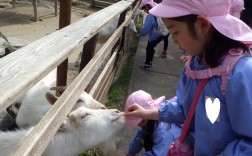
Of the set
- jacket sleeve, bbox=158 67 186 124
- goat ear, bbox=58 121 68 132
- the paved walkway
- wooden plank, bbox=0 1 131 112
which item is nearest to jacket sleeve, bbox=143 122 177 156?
jacket sleeve, bbox=158 67 186 124

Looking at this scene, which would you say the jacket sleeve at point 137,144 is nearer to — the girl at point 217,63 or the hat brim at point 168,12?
the girl at point 217,63

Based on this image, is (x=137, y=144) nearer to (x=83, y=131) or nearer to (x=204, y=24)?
(x=83, y=131)

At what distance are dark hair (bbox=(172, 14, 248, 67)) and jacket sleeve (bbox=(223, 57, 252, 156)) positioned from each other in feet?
0.26

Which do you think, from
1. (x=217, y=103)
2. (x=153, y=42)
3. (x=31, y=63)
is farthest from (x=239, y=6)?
(x=31, y=63)

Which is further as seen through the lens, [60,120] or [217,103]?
[60,120]

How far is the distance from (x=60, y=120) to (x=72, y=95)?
0.79 feet

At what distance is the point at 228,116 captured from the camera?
56.7 inches

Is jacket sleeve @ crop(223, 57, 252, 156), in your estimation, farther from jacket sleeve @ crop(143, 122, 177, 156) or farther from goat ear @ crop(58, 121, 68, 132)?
goat ear @ crop(58, 121, 68, 132)

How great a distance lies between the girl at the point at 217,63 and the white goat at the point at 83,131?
2.64 feet

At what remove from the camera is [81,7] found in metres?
13.3

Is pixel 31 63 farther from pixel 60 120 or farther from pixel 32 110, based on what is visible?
pixel 32 110

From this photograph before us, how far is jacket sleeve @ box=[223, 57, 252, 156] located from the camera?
133 centimetres

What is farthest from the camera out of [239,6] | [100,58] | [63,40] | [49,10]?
[49,10]

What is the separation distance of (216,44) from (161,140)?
3.61ft
